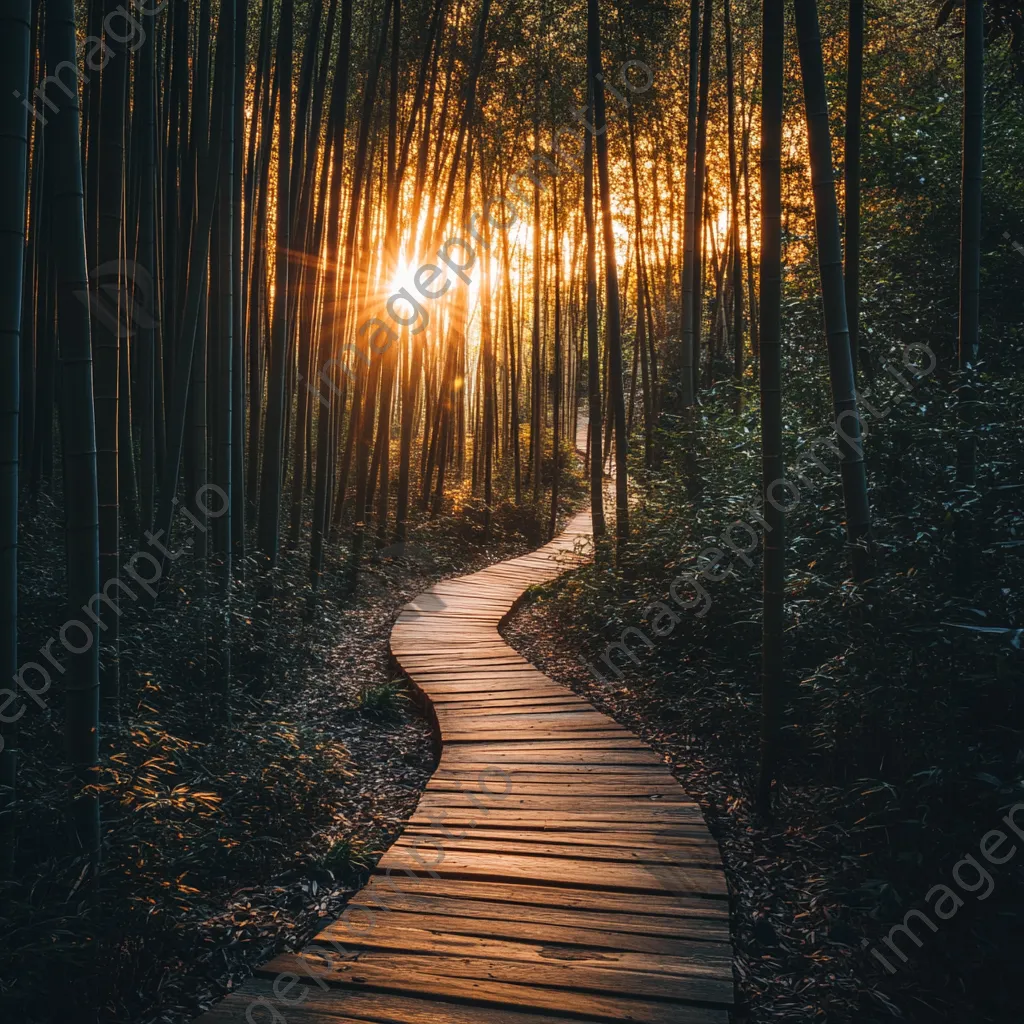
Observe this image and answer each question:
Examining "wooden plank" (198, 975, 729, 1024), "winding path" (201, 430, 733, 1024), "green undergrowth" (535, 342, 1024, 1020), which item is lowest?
"winding path" (201, 430, 733, 1024)

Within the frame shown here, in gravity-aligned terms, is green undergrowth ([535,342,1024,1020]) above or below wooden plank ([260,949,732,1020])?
above

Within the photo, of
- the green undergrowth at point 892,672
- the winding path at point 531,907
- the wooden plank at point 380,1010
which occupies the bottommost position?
the winding path at point 531,907

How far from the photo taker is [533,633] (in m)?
6.37

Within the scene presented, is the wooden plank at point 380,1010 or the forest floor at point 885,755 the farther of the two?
the forest floor at point 885,755

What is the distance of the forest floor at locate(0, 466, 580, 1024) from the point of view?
6.01ft

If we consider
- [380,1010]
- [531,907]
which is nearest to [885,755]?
[531,907]

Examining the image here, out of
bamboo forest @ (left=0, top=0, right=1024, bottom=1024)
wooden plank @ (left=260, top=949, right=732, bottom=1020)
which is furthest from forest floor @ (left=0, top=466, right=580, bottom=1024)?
wooden plank @ (left=260, top=949, right=732, bottom=1020)

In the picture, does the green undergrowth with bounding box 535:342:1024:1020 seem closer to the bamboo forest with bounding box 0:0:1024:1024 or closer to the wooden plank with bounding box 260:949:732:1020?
the bamboo forest with bounding box 0:0:1024:1024

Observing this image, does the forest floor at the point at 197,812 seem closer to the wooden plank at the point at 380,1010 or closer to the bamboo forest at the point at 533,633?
the bamboo forest at the point at 533,633

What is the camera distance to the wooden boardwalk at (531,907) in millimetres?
1868

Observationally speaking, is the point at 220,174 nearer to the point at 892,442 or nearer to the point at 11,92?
the point at 11,92

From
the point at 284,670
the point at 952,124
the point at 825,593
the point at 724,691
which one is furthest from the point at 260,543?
the point at 952,124

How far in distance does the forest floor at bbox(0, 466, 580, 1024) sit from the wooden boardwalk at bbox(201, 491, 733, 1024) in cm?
21

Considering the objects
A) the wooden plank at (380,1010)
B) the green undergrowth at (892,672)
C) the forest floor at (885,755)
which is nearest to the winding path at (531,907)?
the wooden plank at (380,1010)
